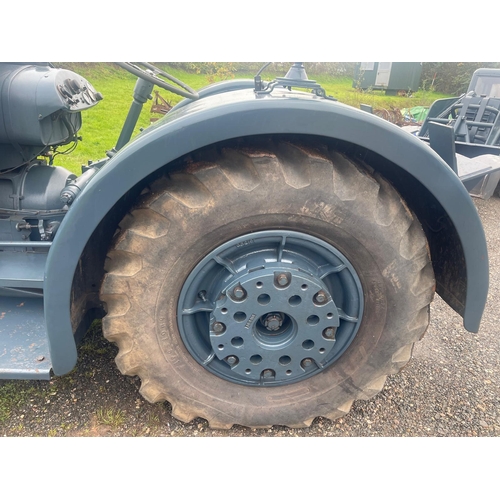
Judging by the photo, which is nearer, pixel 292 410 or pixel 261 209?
pixel 261 209

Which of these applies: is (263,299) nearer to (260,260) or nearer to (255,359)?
(260,260)

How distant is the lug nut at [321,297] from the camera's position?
177 cm

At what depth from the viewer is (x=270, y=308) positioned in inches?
69.0

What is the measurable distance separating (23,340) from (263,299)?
1.26m

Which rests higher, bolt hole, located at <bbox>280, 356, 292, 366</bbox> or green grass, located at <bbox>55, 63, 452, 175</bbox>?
bolt hole, located at <bbox>280, 356, 292, 366</bbox>

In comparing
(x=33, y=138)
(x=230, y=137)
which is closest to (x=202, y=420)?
(x=230, y=137)

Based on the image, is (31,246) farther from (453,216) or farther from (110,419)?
(453,216)

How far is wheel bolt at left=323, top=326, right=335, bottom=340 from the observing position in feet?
6.04

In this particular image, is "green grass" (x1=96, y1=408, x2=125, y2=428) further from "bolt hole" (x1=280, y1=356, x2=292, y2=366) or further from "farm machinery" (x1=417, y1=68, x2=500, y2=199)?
"farm machinery" (x1=417, y1=68, x2=500, y2=199)

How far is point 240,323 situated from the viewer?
1.78 meters

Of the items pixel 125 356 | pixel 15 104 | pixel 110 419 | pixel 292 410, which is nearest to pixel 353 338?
pixel 292 410

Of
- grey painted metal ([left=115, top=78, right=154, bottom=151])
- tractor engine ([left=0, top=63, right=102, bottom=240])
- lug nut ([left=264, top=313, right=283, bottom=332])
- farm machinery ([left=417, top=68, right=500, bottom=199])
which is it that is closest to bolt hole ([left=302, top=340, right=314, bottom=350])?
lug nut ([left=264, top=313, right=283, bottom=332])

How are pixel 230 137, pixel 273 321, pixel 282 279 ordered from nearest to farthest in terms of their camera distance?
pixel 230 137 → pixel 282 279 → pixel 273 321

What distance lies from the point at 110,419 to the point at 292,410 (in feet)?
3.14
